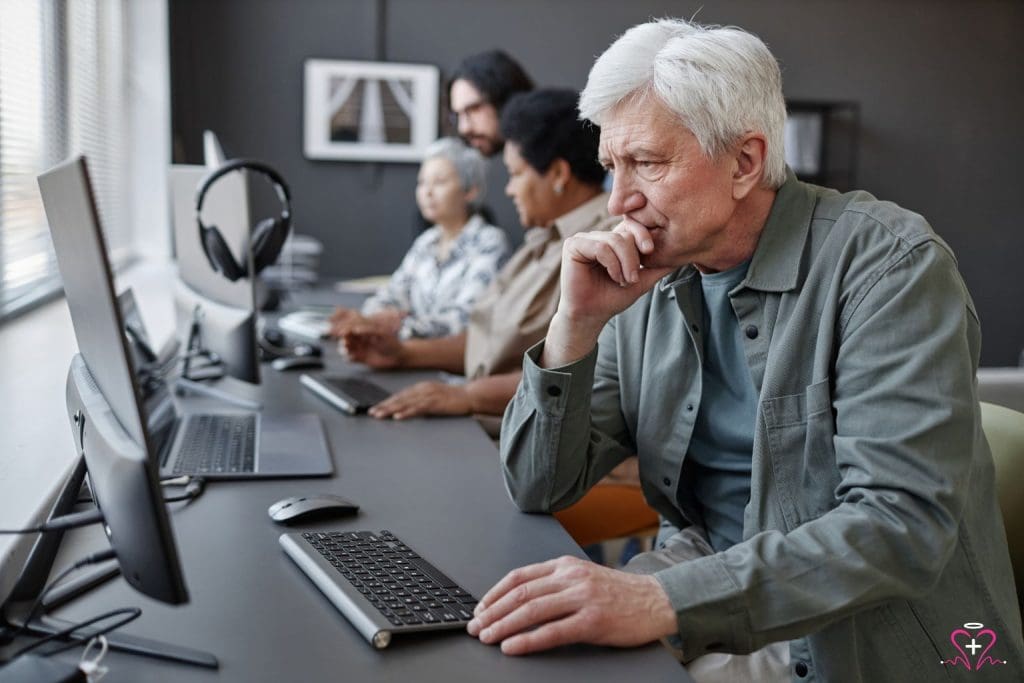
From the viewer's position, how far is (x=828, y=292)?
4.18 feet

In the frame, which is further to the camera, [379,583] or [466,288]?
[466,288]

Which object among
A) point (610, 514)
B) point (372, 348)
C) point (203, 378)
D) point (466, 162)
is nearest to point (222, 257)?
point (203, 378)

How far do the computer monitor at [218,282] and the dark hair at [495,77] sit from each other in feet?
4.08

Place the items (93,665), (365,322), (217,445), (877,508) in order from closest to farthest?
(93,665) → (877,508) → (217,445) → (365,322)

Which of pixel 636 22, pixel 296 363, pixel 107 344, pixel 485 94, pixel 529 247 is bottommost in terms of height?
pixel 296 363

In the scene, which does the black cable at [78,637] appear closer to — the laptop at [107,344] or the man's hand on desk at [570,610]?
the laptop at [107,344]

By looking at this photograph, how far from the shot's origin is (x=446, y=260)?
335 cm

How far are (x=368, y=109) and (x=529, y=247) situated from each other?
9.81 feet

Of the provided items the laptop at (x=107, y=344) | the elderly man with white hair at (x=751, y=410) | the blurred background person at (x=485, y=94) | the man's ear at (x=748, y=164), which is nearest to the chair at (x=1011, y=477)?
the elderly man with white hair at (x=751, y=410)

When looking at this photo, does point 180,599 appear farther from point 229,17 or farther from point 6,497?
point 229,17

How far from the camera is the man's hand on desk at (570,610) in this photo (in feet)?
3.24

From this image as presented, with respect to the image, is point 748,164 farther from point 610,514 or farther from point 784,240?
point 610,514

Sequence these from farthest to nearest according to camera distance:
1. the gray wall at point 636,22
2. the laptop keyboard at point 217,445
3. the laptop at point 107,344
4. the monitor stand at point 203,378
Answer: the gray wall at point 636,22
the monitor stand at point 203,378
the laptop keyboard at point 217,445
the laptop at point 107,344

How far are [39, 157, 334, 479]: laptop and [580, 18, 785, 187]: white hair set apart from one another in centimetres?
72
